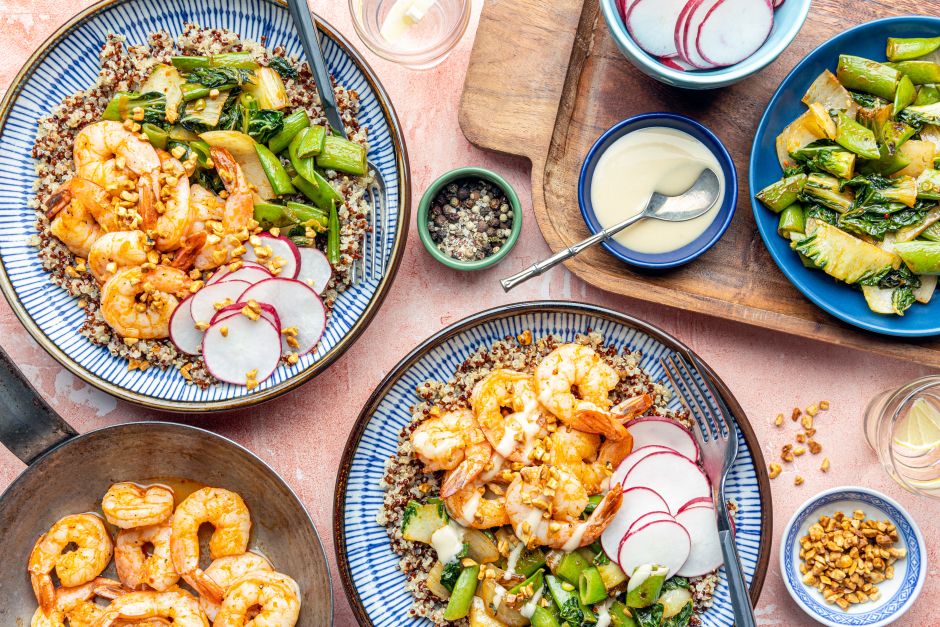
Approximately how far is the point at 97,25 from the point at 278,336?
4.08ft

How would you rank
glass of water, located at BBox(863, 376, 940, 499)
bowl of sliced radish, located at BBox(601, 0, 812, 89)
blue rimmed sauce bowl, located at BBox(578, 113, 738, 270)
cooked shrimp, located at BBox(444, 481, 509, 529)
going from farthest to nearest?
glass of water, located at BBox(863, 376, 940, 499) < blue rimmed sauce bowl, located at BBox(578, 113, 738, 270) < cooked shrimp, located at BBox(444, 481, 509, 529) < bowl of sliced radish, located at BBox(601, 0, 812, 89)

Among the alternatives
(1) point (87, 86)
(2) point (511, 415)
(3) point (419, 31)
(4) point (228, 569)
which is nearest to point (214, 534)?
(4) point (228, 569)

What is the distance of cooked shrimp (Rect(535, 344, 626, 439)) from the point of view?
73.9 inches

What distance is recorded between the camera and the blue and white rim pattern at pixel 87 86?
2.02 meters

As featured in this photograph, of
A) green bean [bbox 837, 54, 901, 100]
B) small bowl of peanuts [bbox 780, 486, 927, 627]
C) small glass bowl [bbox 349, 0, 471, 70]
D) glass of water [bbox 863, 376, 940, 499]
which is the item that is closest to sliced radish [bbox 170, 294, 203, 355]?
small glass bowl [bbox 349, 0, 471, 70]

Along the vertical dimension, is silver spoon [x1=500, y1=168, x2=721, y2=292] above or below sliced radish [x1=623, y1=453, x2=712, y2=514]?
above

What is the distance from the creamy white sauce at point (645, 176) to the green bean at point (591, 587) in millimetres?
1093

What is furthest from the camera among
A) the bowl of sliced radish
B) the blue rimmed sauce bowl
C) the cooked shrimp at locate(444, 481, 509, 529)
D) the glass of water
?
the glass of water

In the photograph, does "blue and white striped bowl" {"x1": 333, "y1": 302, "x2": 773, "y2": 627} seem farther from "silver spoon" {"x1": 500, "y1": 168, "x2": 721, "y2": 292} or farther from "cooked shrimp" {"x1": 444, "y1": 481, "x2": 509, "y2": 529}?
"cooked shrimp" {"x1": 444, "y1": 481, "x2": 509, "y2": 529}

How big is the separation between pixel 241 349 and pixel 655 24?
66.9 inches

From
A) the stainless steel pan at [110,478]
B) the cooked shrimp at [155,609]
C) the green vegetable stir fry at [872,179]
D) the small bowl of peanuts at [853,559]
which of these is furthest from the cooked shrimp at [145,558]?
→ the green vegetable stir fry at [872,179]

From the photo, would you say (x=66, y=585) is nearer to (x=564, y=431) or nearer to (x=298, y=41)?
(x=564, y=431)

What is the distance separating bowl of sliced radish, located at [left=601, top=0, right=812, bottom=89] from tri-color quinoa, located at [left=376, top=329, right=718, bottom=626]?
884mm

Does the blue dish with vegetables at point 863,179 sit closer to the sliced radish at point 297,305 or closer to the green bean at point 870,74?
the green bean at point 870,74
